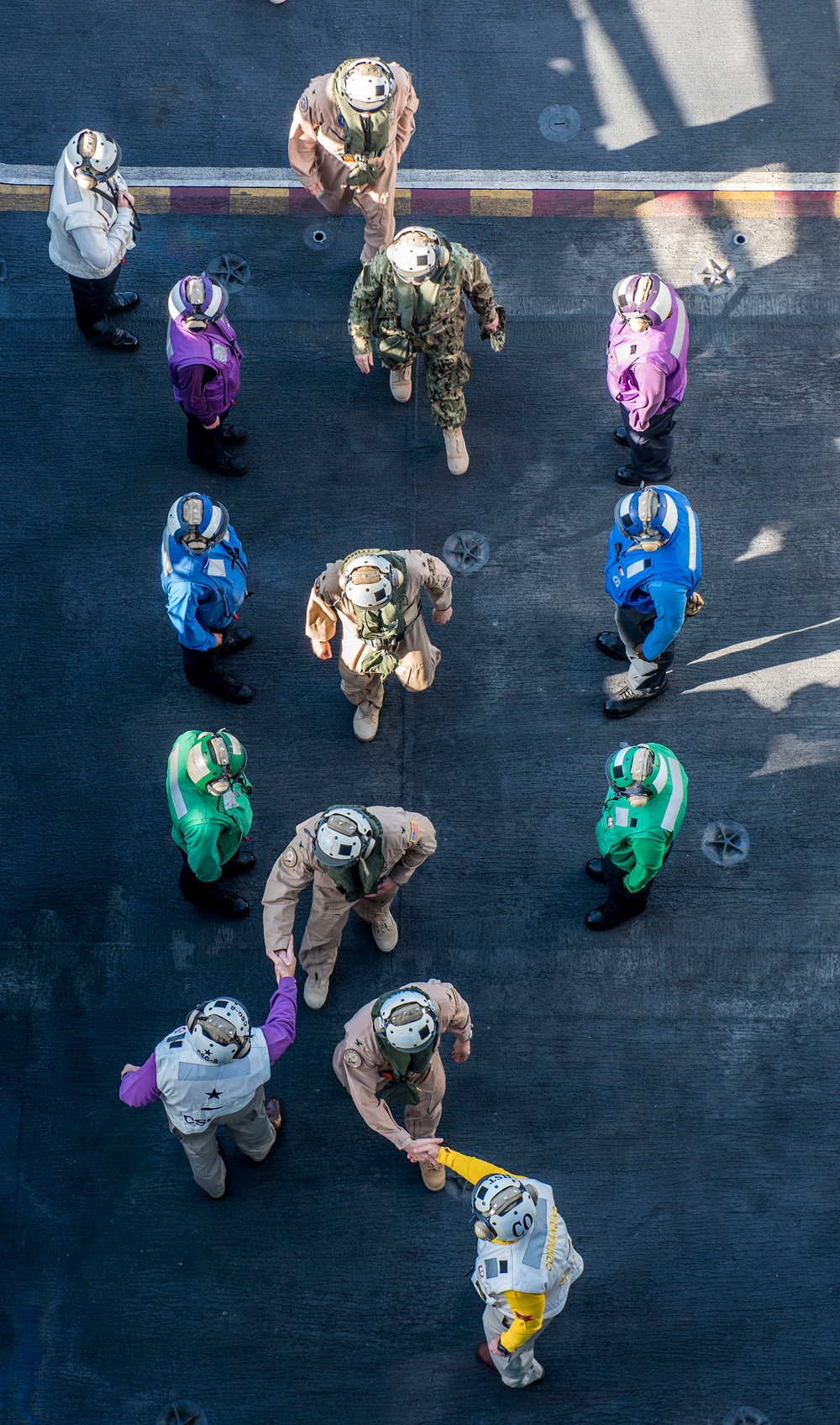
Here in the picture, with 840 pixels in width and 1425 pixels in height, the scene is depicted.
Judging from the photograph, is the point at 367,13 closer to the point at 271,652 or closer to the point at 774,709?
the point at 271,652

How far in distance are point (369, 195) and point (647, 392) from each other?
105 inches

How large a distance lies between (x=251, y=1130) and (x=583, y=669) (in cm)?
370

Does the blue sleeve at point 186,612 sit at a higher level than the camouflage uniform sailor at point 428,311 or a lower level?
lower

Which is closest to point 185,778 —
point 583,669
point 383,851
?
point 383,851

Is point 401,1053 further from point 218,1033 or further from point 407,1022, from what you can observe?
point 218,1033

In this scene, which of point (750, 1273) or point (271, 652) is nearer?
point (750, 1273)

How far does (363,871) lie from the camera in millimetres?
6801

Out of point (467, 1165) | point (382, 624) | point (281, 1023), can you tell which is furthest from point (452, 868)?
point (467, 1165)

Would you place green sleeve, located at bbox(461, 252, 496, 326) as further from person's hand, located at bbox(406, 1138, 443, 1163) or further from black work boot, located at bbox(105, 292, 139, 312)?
person's hand, located at bbox(406, 1138, 443, 1163)

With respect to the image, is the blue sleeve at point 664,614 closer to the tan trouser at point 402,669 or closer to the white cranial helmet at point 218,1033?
the tan trouser at point 402,669

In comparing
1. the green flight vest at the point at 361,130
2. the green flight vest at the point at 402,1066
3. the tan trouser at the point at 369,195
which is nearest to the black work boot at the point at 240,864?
the green flight vest at the point at 402,1066

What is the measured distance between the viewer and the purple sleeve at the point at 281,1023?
6.66 meters

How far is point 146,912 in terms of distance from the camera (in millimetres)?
8031

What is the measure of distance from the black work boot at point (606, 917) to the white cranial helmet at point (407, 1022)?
5.97ft
